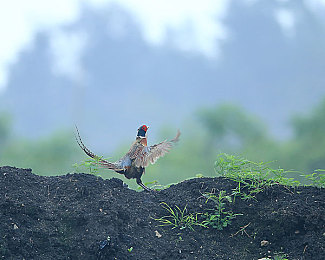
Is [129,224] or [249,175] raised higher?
[249,175]

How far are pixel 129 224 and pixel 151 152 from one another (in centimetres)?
144

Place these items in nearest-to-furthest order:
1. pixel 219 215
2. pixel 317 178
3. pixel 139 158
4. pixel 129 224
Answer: pixel 129 224 → pixel 219 215 → pixel 317 178 → pixel 139 158

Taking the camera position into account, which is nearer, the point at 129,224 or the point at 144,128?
the point at 129,224

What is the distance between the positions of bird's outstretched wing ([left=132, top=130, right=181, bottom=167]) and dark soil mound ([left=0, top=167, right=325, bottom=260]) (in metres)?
0.72

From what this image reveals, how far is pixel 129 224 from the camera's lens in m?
3.82

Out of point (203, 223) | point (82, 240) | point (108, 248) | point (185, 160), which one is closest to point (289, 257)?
point (203, 223)

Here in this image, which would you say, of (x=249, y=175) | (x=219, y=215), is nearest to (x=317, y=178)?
(x=249, y=175)

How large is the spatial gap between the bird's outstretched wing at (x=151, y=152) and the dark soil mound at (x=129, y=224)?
72cm

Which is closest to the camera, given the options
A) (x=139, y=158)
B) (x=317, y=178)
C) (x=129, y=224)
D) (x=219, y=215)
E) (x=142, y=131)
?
(x=129, y=224)

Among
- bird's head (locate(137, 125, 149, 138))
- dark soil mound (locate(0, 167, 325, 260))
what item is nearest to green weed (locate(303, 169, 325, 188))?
dark soil mound (locate(0, 167, 325, 260))

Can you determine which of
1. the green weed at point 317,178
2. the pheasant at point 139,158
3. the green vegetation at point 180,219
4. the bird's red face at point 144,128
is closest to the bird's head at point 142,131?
the bird's red face at point 144,128

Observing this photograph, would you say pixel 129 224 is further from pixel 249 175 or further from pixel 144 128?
pixel 144 128

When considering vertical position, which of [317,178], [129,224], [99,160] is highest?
[99,160]

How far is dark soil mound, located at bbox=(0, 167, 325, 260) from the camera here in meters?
3.43
